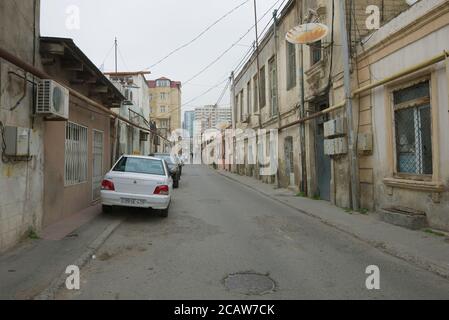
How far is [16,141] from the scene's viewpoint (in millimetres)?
5949

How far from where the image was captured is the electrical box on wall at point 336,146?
10.6 m

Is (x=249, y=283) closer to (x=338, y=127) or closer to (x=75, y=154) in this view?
(x=75, y=154)

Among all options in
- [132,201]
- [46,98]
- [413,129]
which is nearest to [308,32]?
[413,129]

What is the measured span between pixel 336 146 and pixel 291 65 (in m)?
6.68

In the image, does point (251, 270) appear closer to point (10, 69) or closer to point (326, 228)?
point (326, 228)

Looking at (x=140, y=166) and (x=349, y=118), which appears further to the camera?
(x=349, y=118)

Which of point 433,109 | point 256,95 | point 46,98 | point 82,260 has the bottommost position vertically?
point 82,260

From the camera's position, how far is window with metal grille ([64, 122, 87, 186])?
30.2 ft

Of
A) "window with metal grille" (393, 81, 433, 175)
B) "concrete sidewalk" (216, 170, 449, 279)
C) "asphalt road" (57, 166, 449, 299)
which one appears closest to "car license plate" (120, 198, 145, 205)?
"asphalt road" (57, 166, 449, 299)

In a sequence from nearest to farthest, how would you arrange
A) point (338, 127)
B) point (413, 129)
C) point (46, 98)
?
point (46, 98), point (413, 129), point (338, 127)

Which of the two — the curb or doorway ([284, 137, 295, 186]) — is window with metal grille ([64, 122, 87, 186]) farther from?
doorway ([284, 137, 295, 186])

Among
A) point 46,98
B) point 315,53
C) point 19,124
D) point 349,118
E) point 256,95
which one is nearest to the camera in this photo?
point 19,124

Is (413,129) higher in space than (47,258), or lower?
higher

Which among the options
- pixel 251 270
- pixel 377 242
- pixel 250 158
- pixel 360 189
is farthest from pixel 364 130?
pixel 250 158
